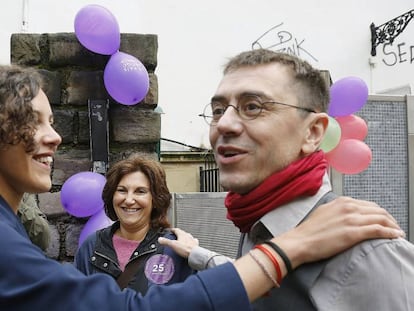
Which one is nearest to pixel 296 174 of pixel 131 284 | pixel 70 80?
pixel 131 284

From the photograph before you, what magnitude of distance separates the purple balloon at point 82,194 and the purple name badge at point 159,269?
2.23ft

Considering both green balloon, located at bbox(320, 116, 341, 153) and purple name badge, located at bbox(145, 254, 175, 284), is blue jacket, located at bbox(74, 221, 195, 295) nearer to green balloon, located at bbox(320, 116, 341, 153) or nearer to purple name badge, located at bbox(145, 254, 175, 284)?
purple name badge, located at bbox(145, 254, 175, 284)

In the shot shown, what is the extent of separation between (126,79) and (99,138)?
45 centimetres

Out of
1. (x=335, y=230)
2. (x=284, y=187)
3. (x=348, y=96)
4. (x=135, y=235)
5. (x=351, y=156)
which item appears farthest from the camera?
(x=348, y=96)

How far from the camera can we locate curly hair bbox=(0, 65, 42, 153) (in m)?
1.32

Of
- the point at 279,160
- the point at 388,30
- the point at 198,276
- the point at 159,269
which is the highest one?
the point at 388,30

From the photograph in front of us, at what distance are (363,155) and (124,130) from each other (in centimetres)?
153

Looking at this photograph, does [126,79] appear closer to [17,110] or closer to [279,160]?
[17,110]

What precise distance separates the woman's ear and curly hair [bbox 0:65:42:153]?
79 cm

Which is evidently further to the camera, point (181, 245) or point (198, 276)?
point (181, 245)

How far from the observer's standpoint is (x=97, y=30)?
285 centimetres

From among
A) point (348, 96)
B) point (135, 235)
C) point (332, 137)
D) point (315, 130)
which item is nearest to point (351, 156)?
point (332, 137)

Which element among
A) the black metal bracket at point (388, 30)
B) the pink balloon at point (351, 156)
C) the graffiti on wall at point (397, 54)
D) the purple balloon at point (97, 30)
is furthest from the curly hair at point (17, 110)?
the graffiti on wall at point (397, 54)

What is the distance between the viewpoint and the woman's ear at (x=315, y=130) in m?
1.31
